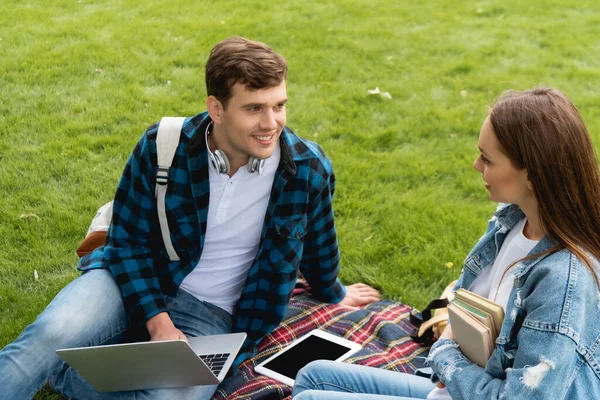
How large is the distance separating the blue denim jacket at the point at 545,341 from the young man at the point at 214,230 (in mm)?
1311

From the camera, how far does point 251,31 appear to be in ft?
27.1

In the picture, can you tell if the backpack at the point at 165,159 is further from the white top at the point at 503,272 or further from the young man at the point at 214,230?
the white top at the point at 503,272

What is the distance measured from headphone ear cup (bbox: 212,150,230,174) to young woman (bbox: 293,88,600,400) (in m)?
1.17

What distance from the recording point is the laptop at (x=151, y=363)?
118 inches

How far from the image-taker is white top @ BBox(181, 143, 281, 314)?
11.8ft

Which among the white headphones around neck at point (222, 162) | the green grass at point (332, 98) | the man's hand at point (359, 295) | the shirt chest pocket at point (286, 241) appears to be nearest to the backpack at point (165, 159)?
the white headphones around neck at point (222, 162)

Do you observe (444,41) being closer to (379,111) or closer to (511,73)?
(511,73)

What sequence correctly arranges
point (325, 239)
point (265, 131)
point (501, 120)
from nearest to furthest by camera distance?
point (501, 120)
point (265, 131)
point (325, 239)

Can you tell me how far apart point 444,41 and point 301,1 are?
1983mm

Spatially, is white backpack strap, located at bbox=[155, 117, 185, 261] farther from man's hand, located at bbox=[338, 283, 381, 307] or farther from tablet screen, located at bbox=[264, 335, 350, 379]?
man's hand, located at bbox=[338, 283, 381, 307]

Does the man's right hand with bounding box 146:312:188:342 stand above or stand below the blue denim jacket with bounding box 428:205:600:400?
below

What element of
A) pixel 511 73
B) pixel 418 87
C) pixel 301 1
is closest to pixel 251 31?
pixel 301 1

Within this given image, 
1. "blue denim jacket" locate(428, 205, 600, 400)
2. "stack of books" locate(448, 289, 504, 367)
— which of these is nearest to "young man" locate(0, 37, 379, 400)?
"stack of books" locate(448, 289, 504, 367)

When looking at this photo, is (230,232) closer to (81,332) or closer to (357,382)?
(81,332)
